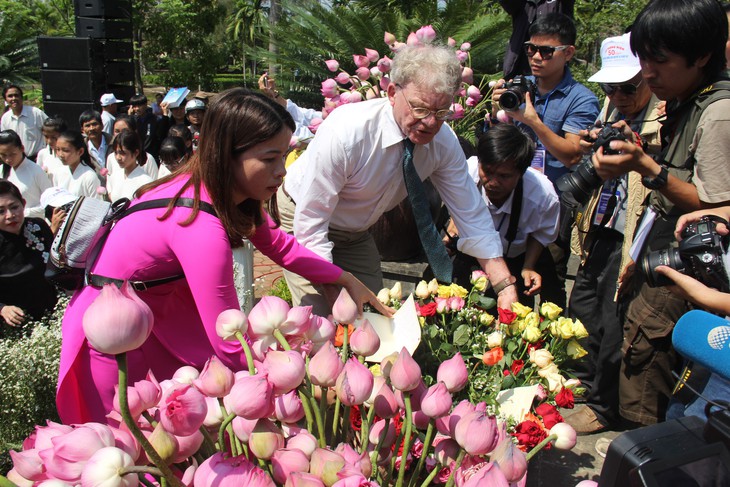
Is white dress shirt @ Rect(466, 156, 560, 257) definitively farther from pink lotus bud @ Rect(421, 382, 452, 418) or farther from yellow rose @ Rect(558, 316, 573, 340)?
pink lotus bud @ Rect(421, 382, 452, 418)

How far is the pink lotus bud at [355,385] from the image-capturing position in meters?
0.77

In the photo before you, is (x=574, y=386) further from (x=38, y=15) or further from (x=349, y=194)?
(x=38, y=15)

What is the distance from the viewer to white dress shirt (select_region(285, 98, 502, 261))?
6.73 feet

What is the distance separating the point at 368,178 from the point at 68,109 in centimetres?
714

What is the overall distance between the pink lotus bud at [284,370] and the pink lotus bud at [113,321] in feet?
0.54

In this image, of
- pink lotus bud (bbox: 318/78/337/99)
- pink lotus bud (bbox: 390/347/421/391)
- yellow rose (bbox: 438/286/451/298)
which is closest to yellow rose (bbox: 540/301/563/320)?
yellow rose (bbox: 438/286/451/298)

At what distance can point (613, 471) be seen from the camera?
597 millimetres

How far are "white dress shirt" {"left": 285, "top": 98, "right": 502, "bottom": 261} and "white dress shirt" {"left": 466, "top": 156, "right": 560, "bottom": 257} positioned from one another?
1.67 ft

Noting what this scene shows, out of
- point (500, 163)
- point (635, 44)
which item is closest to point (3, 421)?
point (500, 163)

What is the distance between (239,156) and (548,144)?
188cm

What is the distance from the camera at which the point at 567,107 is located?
3.10 metres

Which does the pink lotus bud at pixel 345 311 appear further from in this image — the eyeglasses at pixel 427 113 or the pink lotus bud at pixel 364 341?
the eyeglasses at pixel 427 113

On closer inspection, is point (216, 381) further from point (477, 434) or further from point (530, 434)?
point (530, 434)

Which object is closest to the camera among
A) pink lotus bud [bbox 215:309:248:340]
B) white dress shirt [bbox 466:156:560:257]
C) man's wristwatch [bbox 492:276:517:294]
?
pink lotus bud [bbox 215:309:248:340]
